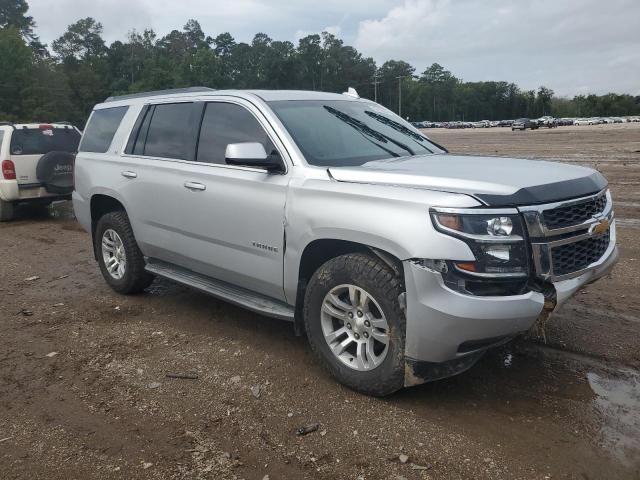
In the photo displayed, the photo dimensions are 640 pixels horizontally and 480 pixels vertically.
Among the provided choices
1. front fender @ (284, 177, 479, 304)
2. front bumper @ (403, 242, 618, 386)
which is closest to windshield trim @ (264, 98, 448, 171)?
front fender @ (284, 177, 479, 304)

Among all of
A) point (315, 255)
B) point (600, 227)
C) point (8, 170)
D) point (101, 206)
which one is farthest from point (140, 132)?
point (8, 170)

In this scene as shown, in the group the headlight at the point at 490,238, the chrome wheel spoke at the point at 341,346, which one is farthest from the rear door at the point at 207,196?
the headlight at the point at 490,238

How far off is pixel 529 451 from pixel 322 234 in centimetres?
170

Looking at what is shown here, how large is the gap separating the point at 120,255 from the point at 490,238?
4.03 meters

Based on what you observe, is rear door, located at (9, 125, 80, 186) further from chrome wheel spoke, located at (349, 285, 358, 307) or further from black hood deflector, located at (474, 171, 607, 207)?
black hood deflector, located at (474, 171, 607, 207)

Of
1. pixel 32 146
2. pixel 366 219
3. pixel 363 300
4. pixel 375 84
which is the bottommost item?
pixel 363 300

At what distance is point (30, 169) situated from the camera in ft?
34.6

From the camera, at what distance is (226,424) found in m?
3.41

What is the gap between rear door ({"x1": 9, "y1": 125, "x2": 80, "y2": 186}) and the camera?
10438mm

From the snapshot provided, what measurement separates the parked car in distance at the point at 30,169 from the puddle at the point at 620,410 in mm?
9445

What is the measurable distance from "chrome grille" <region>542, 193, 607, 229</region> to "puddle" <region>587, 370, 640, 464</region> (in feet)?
3.62

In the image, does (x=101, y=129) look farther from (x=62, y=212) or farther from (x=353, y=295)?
(x=62, y=212)

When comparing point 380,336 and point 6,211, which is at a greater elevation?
point 380,336

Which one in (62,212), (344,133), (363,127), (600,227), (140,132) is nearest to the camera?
(600,227)
